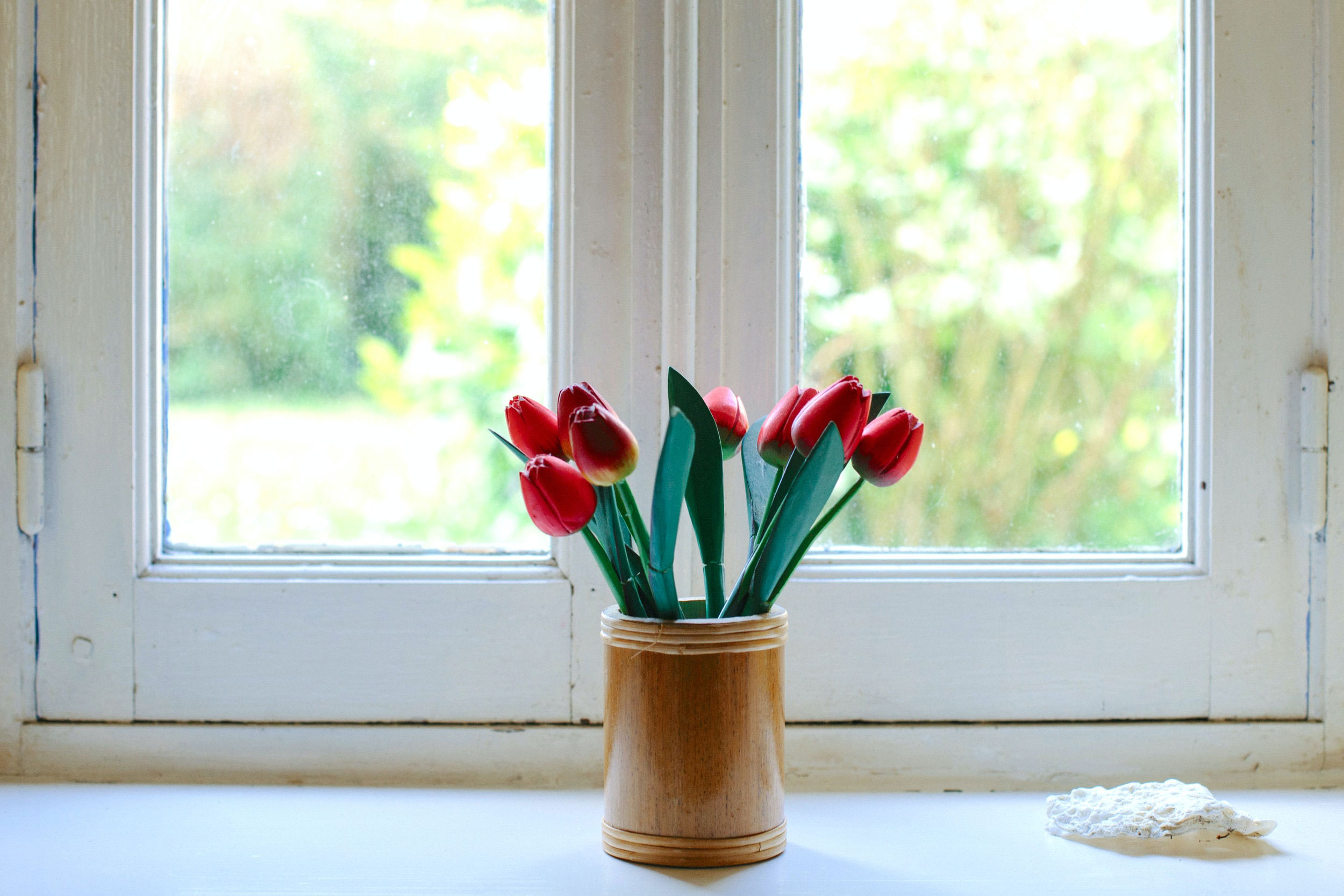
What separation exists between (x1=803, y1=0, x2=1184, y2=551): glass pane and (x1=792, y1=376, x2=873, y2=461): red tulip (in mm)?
221

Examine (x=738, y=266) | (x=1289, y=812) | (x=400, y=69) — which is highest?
(x=400, y=69)

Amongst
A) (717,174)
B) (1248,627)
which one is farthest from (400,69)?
(1248,627)

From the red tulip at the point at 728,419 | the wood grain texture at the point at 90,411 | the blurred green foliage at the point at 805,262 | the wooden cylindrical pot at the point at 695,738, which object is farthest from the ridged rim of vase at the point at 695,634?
the wood grain texture at the point at 90,411

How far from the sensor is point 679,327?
0.79 meters

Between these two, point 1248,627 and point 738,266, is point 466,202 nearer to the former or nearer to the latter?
point 738,266

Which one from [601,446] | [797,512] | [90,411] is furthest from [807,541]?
[90,411]

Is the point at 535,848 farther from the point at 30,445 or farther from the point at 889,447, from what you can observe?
the point at 30,445

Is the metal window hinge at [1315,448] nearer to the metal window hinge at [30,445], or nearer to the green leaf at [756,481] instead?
the green leaf at [756,481]

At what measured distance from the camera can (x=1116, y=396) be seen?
82 centimetres

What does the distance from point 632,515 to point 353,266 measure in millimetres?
352

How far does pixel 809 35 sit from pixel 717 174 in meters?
0.14

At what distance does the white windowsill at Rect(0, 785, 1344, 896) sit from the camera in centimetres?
60

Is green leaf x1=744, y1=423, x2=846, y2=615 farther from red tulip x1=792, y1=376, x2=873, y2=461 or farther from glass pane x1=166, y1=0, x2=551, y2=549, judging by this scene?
glass pane x1=166, y1=0, x2=551, y2=549

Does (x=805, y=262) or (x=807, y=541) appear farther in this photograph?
(x=805, y=262)
